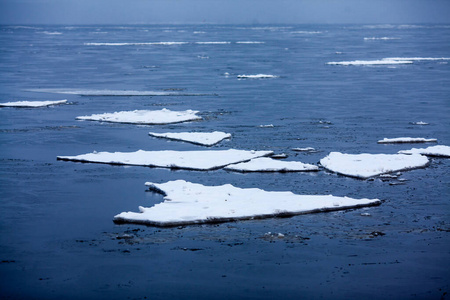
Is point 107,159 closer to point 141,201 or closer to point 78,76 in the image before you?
point 141,201

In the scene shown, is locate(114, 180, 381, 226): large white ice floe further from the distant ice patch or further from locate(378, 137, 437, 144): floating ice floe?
the distant ice patch

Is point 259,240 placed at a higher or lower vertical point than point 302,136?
lower

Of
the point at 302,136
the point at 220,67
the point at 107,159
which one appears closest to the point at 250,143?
the point at 302,136

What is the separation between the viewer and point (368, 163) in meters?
12.3

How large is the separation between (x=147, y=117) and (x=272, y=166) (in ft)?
21.1

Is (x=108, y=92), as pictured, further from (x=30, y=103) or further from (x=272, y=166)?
(x=272, y=166)

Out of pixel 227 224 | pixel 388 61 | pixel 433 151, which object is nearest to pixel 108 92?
pixel 433 151

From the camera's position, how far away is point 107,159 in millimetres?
12898

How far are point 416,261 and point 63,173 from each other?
660 centimetres

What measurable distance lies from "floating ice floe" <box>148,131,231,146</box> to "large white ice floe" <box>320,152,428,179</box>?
8.70ft

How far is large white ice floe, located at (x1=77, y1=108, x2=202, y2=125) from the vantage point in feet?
57.3

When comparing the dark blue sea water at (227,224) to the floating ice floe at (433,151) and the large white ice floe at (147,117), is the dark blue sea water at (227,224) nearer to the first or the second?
the floating ice floe at (433,151)

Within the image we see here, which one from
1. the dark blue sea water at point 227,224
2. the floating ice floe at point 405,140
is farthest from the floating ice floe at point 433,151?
the floating ice floe at point 405,140

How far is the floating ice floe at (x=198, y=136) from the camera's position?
14.4 meters
